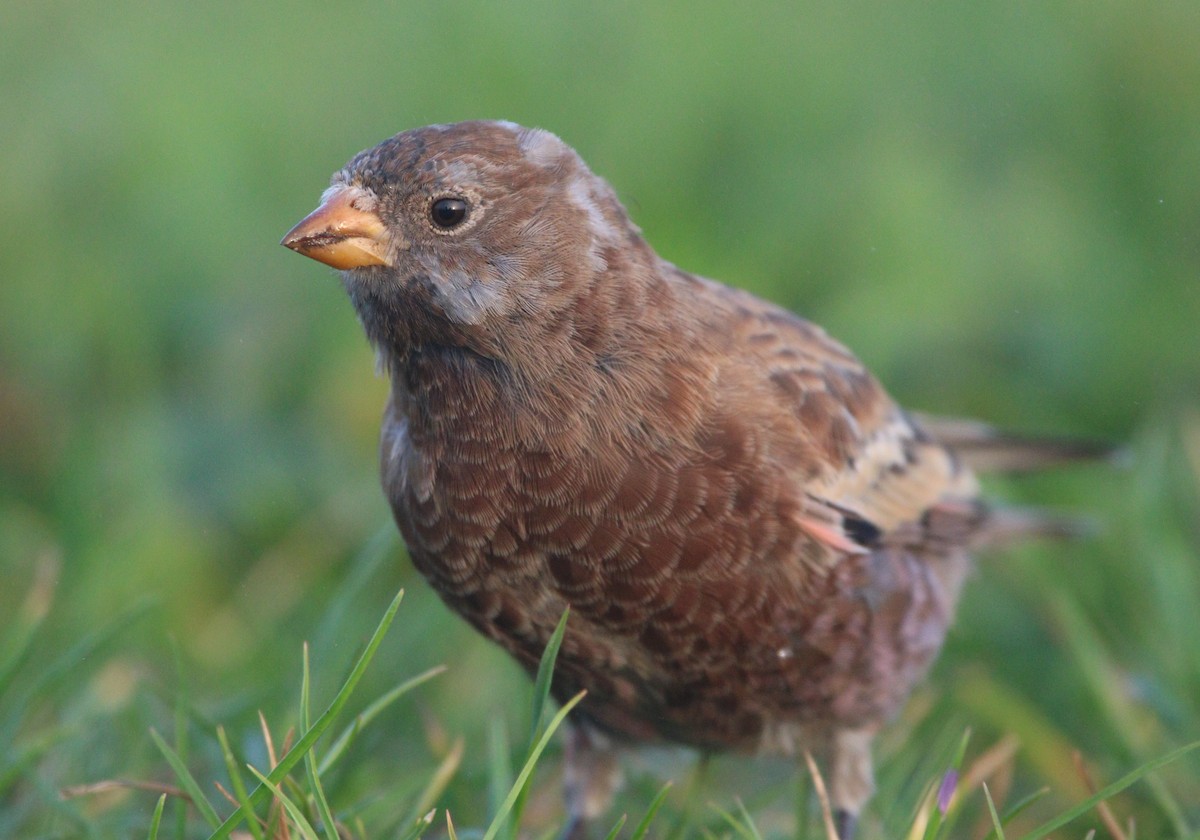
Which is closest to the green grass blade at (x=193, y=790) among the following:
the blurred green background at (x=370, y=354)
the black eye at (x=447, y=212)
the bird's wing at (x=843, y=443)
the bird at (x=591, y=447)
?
the blurred green background at (x=370, y=354)

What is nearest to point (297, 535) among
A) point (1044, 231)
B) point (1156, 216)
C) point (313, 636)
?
point (313, 636)

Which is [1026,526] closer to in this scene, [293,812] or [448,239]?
[448,239]

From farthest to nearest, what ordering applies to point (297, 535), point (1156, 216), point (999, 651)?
point (1156, 216), point (297, 535), point (999, 651)

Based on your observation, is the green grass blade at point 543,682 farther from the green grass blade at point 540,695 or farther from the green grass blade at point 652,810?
the green grass blade at point 652,810

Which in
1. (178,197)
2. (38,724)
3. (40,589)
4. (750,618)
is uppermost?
(178,197)

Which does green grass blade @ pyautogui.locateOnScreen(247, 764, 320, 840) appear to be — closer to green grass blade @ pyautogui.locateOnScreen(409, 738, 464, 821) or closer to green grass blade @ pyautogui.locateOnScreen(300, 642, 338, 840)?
green grass blade @ pyautogui.locateOnScreen(300, 642, 338, 840)

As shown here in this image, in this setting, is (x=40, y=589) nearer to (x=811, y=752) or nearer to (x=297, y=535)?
(x=297, y=535)
